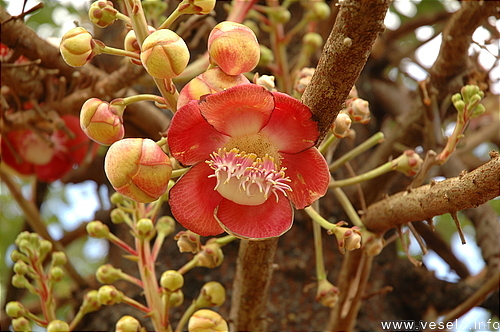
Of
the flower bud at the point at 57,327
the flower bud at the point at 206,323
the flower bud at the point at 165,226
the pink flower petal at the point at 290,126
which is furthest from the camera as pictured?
the flower bud at the point at 165,226

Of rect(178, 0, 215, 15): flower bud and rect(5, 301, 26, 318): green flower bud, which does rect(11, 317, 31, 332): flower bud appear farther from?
rect(178, 0, 215, 15): flower bud

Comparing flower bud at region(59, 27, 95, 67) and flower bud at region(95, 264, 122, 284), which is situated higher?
flower bud at region(59, 27, 95, 67)

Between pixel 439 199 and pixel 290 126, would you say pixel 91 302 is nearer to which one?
pixel 290 126

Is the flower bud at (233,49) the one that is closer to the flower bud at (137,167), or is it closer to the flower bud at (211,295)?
the flower bud at (137,167)

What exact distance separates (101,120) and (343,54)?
1.08 ft

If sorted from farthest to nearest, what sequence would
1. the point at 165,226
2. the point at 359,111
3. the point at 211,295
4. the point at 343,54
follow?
the point at 165,226 < the point at 211,295 < the point at 359,111 < the point at 343,54

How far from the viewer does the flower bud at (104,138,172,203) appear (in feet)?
2.27

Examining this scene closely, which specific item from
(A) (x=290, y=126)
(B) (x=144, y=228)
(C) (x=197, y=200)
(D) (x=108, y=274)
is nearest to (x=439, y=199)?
(A) (x=290, y=126)

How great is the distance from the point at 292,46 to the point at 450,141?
43.7 inches

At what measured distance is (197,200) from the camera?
0.79 m

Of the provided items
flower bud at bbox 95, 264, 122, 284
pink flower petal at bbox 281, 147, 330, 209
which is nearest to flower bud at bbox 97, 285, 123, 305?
flower bud at bbox 95, 264, 122, 284

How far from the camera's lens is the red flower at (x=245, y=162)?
2.45 ft

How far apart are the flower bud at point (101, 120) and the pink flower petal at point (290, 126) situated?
209 mm

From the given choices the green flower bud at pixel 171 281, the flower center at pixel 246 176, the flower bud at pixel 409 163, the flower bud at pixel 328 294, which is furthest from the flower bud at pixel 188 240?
the flower bud at pixel 409 163
